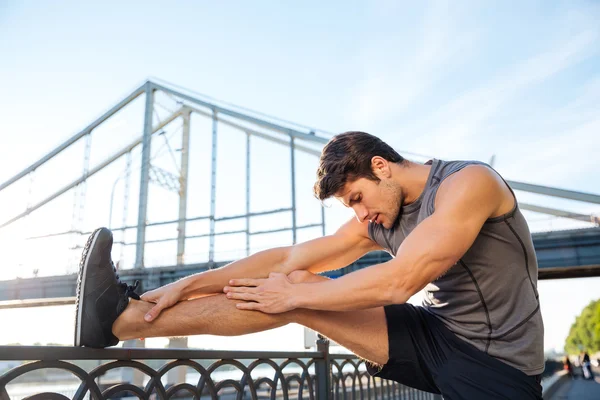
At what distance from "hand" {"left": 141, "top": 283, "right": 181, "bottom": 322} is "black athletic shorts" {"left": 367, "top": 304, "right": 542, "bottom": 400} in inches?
28.4

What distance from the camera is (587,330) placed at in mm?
51906

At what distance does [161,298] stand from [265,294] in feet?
1.09

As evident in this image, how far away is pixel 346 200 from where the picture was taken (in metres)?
1.84

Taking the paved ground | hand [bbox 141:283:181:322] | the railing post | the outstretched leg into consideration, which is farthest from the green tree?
hand [bbox 141:283:181:322]

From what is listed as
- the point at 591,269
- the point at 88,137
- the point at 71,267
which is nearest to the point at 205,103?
the point at 88,137

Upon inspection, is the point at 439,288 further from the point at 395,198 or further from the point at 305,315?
the point at 305,315

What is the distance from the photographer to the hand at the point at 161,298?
1.54m

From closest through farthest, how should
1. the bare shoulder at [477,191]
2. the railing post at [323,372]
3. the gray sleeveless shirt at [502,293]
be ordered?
the bare shoulder at [477,191]
the gray sleeveless shirt at [502,293]
the railing post at [323,372]

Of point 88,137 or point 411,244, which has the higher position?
point 88,137

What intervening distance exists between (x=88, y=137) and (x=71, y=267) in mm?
10040

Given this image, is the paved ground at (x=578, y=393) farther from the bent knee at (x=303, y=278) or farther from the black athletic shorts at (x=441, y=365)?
the bent knee at (x=303, y=278)

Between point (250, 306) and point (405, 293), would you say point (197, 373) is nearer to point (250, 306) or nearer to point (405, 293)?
point (250, 306)

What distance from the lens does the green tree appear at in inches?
1791

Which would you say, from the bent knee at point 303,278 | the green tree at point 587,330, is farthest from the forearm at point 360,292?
the green tree at point 587,330
